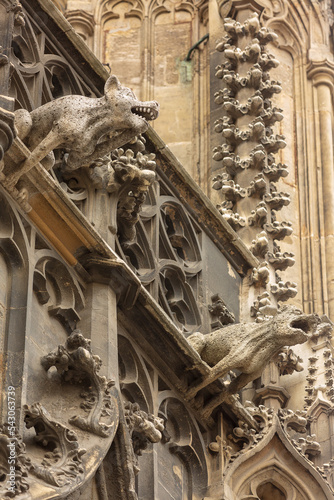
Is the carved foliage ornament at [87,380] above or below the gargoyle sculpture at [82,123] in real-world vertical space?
below

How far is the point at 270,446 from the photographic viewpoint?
648 inches

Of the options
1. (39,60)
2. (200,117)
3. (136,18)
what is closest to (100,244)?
(39,60)

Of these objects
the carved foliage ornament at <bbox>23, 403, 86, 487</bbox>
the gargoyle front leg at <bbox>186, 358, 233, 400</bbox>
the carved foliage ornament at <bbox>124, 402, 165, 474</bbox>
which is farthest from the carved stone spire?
the carved foliage ornament at <bbox>23, 403, 86, 487</bbox>

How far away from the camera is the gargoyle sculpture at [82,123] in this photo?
44.9 feet

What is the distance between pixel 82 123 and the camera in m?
13.8

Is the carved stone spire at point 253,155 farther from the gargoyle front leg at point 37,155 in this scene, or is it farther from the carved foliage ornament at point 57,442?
the carved foliage ornament at point 57,442

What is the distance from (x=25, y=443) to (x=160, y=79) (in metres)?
10.6

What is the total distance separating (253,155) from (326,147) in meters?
2.94

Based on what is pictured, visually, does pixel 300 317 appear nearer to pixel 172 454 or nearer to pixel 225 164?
pixel 172 454

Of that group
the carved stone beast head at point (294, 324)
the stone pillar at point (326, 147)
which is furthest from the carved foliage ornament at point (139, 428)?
the stone pillar at point (326, 147)

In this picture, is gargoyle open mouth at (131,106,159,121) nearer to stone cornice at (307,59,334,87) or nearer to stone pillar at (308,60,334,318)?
stone pillar at (308,60,334,318)

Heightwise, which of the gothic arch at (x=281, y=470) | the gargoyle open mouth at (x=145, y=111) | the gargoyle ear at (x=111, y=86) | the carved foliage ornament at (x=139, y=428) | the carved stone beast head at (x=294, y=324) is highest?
the gargoyle ear at (x=111, y=86)

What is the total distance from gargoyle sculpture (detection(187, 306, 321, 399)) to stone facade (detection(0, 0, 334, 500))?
0.7 inches

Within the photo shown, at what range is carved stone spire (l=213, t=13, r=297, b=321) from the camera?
18594 mm
